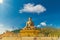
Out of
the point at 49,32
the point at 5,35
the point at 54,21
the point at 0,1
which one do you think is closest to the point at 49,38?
the point at 49,32

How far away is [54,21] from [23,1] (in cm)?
139

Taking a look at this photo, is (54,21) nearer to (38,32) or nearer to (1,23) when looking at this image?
(38,32)

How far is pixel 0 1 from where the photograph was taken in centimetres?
684

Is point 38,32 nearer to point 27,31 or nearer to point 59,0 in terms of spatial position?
point 27,31

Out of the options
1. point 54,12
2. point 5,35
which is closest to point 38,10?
point 54,12

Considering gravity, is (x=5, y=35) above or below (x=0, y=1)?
below

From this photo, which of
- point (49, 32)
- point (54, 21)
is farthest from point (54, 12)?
point (49, 32)

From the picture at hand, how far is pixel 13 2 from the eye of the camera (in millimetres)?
6758

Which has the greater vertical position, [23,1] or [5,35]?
[23,1]

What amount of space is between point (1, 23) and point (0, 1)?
0.85 meters

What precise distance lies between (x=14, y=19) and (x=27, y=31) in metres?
0.69

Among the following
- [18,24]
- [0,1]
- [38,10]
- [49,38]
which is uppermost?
[0,1]

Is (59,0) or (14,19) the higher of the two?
(59,0)

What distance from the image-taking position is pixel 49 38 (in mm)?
6754
